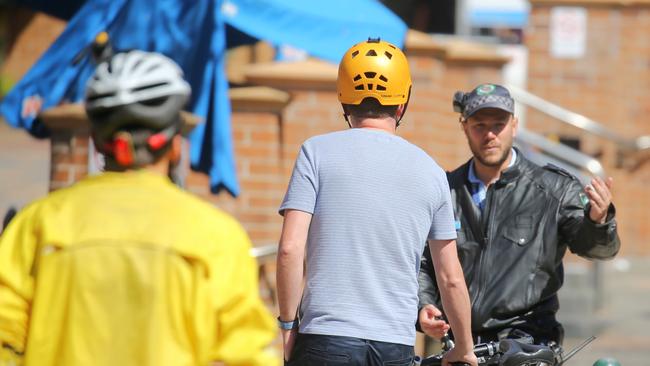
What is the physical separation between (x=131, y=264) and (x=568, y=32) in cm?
1321

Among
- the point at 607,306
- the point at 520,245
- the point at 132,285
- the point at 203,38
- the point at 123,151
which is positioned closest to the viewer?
the point at 132,285

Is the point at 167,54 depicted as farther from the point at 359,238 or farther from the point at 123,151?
the point at 123,151

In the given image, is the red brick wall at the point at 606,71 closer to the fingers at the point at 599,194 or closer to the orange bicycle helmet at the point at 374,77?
the fingers at the point at 599,194

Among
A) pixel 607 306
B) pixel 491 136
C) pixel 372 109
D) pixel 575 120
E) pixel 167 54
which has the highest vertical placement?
pixel 372 109

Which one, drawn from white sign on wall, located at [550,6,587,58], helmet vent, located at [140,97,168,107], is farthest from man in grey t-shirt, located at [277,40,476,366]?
white sign on wall, located at [550,6,587,58]

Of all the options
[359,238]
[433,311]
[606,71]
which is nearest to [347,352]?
[359,238]

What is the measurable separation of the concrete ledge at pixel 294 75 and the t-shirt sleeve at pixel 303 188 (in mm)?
4585

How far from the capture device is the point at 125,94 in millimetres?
3371

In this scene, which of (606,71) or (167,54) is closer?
(167,54)

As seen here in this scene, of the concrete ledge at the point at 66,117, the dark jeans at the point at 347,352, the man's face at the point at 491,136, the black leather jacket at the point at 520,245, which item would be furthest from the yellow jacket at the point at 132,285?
the concrete ledge at the point at 66,117

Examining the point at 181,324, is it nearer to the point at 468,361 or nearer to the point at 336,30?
the point at 468,361

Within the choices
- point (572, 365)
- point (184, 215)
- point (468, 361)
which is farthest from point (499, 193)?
point (572, 365)

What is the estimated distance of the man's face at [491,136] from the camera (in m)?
5.46

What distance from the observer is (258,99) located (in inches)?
344
